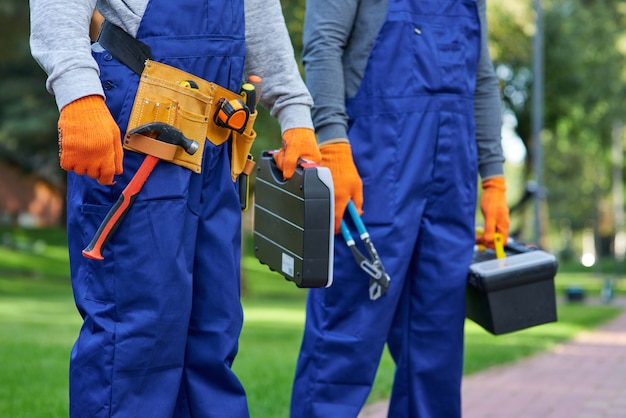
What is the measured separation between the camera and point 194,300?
2605 mm

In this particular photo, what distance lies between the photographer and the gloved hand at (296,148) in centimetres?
289

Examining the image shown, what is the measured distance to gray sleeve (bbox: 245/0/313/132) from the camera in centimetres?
282

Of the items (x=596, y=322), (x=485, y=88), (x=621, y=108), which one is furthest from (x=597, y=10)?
(x=485, y=88)

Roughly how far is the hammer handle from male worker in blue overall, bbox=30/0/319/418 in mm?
22

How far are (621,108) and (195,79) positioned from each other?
29687 millimetres

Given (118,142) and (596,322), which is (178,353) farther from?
(596,322)

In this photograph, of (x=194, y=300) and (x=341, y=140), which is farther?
(x=341, y=140)

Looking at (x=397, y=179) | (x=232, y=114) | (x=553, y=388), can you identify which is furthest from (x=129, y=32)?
(x=553, y=388)

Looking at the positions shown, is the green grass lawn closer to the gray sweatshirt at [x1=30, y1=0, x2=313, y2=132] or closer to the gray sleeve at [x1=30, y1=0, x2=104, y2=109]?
the gray sweatshirt at [x1=30, y1=0, x2=313, y2=132]

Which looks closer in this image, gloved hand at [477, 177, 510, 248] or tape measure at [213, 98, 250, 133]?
tape measure at [213, 98, 250, 133]

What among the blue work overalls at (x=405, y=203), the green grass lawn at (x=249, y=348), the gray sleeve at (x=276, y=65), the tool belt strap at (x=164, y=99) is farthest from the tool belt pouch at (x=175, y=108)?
the green grass lawn at (x=249, y=348)

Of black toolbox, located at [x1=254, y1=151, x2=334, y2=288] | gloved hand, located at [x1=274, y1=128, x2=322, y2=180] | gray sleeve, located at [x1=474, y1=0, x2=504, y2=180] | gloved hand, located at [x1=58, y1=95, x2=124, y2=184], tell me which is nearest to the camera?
gloved hand, located at [x1=58, y1=95, x2=124, y2=184]

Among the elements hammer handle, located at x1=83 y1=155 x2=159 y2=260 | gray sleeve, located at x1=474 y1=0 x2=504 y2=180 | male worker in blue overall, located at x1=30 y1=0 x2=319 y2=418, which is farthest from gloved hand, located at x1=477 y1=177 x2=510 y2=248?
hammer handle, located at x1=83 y1=155 x2=159 y2=260

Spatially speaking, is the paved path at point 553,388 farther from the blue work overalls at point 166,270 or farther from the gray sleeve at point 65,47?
the gray sleeve at point 65,47
